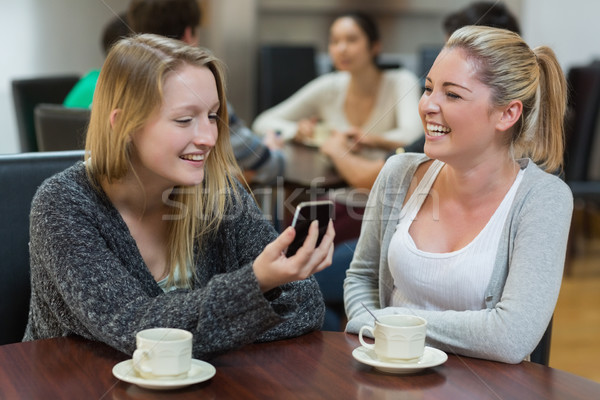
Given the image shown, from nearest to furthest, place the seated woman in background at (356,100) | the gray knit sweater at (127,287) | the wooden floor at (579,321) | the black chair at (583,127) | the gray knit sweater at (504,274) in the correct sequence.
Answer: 1. the gray knit sweater at (127,287)
2. the gray knit sweater at (504,274)
3. the wooden floor at (579,321)
4. the seated woman in background at (356,100)
5. the black chair at (583,127)

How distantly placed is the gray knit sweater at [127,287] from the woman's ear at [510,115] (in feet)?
1.46

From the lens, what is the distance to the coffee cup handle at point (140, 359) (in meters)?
0.95

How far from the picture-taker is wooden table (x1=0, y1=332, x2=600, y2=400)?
947 mm

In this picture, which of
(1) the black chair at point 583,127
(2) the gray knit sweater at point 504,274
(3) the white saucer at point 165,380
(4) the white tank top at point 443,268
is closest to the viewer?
(3) the white saucer at point 165,380

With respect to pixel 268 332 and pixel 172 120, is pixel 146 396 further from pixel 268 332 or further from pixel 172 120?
pixel 172 120

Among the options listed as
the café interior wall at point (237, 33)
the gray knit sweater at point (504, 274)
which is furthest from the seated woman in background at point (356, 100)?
the café interior wall at point (237, 33)

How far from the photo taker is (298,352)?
3.61 ft

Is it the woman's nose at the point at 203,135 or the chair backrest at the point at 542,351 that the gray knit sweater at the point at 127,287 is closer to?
the woman's nose at the point at 203,135

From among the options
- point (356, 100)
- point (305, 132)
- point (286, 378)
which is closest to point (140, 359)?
point (286, 378)

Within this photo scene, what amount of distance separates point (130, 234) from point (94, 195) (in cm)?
8

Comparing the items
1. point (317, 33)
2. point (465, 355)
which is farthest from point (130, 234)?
point (317, 33)

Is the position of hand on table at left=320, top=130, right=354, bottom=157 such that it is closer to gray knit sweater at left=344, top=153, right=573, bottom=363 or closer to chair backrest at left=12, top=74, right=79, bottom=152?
gray knit sweater at left=344, top=153, right=573, bottom=363

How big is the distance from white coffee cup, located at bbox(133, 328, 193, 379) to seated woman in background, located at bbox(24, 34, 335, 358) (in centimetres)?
9

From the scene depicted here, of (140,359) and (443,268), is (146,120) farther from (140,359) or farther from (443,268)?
(443,268)
